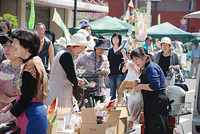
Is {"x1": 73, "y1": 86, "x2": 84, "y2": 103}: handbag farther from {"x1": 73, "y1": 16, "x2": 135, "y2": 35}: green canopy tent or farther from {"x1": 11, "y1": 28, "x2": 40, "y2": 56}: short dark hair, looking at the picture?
{"x1": 73, "y1": 16, "x2": 135, "y2": 35}: green canopy tent

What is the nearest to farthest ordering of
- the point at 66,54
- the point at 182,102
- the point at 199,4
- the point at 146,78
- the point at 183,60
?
the point at 66,54, the point at 146,78, the point at 182,102, the point at 183,60, the point at 199,4

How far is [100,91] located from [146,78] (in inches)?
54.2

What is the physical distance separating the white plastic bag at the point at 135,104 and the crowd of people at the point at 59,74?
0.10 metres

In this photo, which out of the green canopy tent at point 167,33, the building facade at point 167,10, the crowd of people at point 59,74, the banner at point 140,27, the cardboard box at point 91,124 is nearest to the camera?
the crowd of people at point 59,74

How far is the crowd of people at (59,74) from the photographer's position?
13.3ft

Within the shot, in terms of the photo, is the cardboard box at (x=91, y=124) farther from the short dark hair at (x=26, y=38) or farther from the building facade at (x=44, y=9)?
the building facade at (x=44, y=9)

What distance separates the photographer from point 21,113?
4074 mm

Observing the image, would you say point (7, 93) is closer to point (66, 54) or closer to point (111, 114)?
point (66, 54)

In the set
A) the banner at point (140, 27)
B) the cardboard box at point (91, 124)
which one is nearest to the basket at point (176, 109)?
the cardboard box at point (91, 124)

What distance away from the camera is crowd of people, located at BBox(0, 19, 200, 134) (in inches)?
160

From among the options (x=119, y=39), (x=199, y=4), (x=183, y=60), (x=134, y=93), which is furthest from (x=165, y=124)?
(x=199, y=4)

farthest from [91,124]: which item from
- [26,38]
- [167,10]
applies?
[167,10]

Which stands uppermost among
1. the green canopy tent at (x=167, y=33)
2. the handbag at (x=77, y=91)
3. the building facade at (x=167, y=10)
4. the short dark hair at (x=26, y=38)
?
the building facade at (x=167, y=10)

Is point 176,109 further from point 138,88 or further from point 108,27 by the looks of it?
point 108,27
